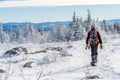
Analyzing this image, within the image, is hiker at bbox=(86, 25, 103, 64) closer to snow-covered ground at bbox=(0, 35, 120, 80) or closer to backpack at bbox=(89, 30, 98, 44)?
backpack at bbox=(89, 30, 98, 44)

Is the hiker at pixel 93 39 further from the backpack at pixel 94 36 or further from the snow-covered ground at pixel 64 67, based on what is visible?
the snow-covered ground at pixel 64 67

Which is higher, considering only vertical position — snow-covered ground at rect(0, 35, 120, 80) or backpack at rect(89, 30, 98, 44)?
backpack at rect(89, 30, 98, 44)

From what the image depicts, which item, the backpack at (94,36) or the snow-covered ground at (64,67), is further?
the backpack at (94,36)

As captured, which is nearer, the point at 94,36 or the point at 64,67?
the point at 64,67

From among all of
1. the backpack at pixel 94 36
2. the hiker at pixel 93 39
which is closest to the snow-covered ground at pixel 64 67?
the hiker at pixel 93 39

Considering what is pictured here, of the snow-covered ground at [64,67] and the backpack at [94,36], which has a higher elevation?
the backpack at [94,36]

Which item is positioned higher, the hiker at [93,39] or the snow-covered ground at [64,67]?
the hiker at [93,39]

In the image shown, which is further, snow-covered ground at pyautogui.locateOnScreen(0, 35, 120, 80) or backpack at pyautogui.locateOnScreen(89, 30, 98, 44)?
backpack at pyautogui.locateOnScreen(89, 30, 98, 44)

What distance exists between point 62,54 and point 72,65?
210 cm

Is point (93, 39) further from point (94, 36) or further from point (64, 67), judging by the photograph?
point (64, 67)

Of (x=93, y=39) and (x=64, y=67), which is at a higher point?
(x=93, y=39)

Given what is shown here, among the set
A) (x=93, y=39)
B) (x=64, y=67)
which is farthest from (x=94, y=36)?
(x=64, y=67)

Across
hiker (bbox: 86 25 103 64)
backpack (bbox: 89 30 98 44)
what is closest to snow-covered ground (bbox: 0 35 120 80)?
hiker (bbox: 86 25 103 64)

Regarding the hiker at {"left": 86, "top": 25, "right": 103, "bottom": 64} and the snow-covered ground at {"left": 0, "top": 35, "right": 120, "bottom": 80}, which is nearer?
the snow-covered ground at {"left": 0, "top": 35, "right": 120, "bottom": 80}
